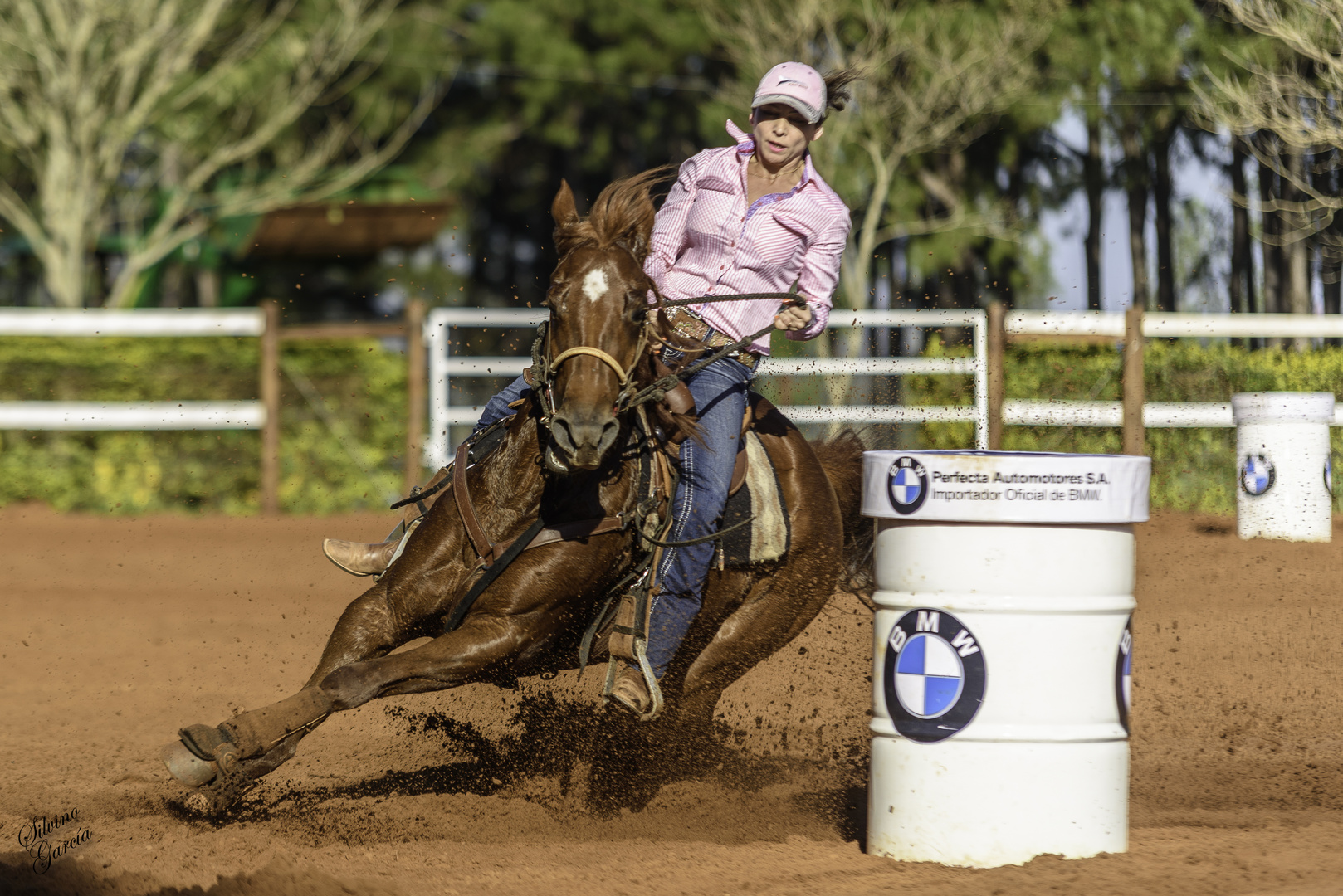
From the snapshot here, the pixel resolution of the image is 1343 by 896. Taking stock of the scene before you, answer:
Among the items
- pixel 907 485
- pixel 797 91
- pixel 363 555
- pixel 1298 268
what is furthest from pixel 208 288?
pixel 907 485

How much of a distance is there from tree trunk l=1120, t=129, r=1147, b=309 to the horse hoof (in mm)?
20683

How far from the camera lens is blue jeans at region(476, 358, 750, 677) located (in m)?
4.89

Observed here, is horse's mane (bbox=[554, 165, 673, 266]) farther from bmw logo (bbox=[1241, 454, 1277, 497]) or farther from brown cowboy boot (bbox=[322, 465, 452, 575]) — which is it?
bmw logo (bbox=[1241, 454, 1277, 497])

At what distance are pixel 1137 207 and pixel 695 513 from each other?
20944 millimetres

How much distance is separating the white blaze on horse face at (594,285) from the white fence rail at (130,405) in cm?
1019

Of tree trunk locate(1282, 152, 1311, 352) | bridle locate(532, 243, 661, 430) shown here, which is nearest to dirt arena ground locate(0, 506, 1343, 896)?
bridle locate(532, 243, 661, 430)

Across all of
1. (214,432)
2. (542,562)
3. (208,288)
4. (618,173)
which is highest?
(618,173)

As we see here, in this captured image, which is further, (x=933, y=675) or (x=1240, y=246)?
(x=1240, y=246)

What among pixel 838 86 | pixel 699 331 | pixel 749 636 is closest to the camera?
pixel 699 331

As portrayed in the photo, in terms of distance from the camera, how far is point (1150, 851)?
405 cm

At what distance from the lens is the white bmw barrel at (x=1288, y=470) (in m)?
10.9

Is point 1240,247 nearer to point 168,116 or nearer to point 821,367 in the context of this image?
point 821,367

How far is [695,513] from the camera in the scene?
4.88 m

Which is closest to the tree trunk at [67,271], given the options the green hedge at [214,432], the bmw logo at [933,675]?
the green hedge at [214,432]
